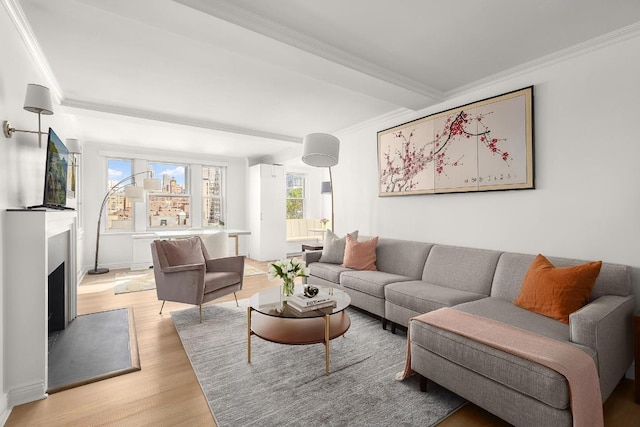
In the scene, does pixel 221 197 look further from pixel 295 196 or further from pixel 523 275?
pixel 523 275

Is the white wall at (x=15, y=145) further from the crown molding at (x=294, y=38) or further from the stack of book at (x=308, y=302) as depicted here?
the stack of book at (x=308, y=302)

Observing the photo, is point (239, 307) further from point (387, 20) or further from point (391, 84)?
point (387, 20)

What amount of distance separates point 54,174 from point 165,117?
6.11 ft

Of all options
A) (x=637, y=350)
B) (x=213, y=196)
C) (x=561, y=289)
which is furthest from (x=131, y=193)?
(x=637, y=350)

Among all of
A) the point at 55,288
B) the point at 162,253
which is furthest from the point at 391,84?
the point at 55,288

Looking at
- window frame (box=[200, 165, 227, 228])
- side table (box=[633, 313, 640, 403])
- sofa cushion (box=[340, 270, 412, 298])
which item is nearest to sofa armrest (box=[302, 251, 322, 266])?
sofa cushion (box=[340, 270, 412, 298])

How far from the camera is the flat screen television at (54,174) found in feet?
8.30

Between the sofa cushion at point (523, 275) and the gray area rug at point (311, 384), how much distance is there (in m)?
0.99

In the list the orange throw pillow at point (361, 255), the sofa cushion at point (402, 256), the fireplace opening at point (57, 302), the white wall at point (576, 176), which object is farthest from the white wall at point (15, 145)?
the white wall at point (576, 176)

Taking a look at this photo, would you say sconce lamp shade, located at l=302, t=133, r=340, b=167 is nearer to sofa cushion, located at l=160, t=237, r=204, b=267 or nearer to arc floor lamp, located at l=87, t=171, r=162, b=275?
sofa cushion, located at l=160, t=237, r=204, b=267

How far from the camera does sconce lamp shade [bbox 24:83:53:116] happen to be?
7.22 feet

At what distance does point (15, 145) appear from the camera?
221 centimetres

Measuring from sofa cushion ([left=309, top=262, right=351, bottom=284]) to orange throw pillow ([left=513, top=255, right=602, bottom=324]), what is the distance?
1958 mm

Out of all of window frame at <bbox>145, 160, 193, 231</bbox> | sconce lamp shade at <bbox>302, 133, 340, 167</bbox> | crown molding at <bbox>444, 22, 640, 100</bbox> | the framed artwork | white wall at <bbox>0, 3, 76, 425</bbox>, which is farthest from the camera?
window frame at <bbox>145, 160, 193, 231</bbox>
